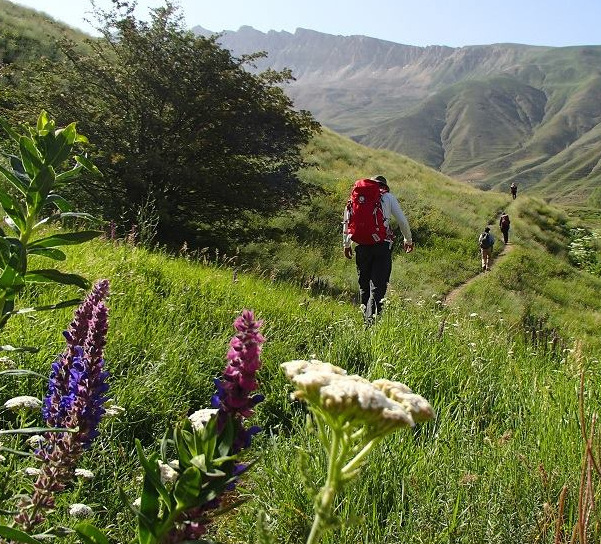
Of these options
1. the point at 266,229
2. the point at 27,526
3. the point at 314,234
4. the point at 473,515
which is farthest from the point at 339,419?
the point at 314,234

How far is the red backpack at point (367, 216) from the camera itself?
25.2 feet

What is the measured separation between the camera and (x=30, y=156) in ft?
4.23

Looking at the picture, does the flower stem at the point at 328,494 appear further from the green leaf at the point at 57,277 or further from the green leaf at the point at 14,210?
the green leaf at the point at 14,210

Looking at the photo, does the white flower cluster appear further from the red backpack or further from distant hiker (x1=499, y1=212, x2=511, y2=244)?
distant hiker (x1=499, y1=212, x2=511, y2=244)

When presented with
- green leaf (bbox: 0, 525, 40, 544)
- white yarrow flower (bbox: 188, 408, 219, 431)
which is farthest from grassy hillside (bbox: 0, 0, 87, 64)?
green leaf (bbox: 0, 525, 40, 544)

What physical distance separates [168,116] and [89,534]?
471 inches

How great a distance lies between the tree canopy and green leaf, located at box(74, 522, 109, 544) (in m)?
10.4

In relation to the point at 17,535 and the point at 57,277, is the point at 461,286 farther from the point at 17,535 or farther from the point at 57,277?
the point at 17,535

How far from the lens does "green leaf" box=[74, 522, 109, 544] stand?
0.97 meters

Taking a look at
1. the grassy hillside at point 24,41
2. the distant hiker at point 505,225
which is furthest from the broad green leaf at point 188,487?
the distant hiker at point 505,225

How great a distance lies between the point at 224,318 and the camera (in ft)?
18.4

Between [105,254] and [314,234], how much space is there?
14.8 meters

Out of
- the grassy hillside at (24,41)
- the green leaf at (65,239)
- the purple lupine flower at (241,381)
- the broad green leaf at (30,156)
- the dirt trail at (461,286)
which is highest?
the grassy hillside at (24,41)

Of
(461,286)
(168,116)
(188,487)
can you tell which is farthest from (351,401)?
(461,286)
